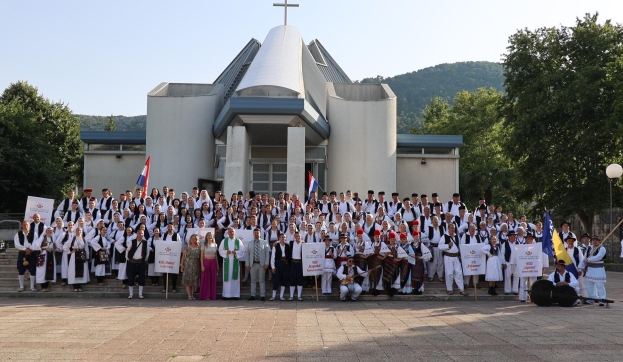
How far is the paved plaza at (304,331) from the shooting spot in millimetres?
8102

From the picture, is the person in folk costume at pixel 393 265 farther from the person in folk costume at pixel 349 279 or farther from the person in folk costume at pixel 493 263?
the person in folk costume at pixel 493 263

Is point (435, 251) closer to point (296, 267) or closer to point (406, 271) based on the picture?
point (406, 271)

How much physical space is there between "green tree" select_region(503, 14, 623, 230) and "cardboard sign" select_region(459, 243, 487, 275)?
50.1 ft

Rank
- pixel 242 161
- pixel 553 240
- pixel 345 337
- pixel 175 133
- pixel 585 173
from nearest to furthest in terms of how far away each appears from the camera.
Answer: pixel 345 337 → pixel 553 240 → pixel 242 161 → pixel 175 133 → pixel 585 173

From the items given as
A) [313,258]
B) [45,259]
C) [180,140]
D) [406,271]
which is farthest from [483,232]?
[180,140]

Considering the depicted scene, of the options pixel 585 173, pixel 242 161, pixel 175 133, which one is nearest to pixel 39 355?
pixel 242 161

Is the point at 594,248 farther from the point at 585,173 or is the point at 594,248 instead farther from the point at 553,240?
the point at 585,173

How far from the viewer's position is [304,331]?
1007 centimetres

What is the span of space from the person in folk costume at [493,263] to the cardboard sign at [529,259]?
46 centimetres

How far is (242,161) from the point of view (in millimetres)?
22281

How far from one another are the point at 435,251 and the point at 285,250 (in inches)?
159

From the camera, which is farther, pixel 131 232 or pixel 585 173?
pixel 585 173

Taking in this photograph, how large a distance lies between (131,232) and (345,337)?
8103 mm

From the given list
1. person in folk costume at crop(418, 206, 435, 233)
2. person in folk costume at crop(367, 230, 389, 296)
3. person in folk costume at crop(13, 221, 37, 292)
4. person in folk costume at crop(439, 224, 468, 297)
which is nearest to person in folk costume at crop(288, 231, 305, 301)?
person in folk costume at crop(367, 230, 389, 296)
